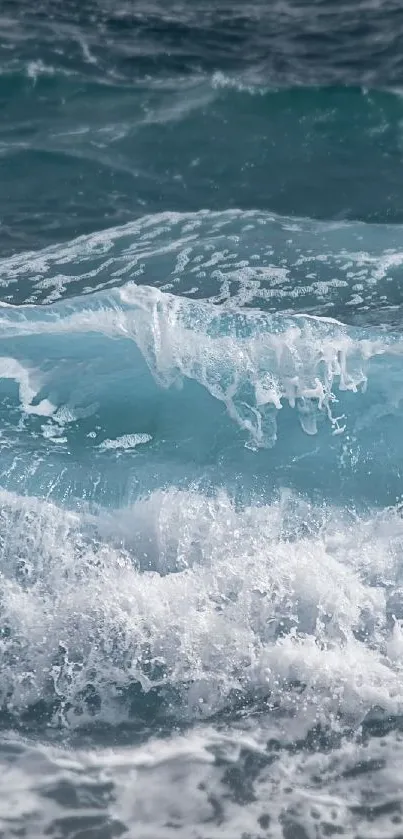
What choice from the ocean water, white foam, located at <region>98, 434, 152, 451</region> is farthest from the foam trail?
white foam, located at <region>98, 434, 152, 451</region>

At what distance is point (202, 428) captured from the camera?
766cm

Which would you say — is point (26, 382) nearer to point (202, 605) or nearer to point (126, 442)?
point (126, 442)

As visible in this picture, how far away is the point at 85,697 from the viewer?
248 inches

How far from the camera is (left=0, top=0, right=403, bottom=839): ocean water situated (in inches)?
237

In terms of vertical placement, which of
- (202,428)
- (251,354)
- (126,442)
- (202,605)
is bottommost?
(202,605)

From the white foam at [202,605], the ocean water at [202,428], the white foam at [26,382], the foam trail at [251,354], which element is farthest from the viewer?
the white foam at [26,382]

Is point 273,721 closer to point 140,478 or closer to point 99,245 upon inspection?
A: point 140,478

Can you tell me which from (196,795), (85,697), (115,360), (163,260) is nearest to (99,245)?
(163,260)

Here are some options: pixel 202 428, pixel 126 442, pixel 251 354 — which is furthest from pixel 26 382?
pixel 251 354

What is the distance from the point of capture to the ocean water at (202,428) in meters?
6.03

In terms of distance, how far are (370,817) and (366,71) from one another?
29.4ft

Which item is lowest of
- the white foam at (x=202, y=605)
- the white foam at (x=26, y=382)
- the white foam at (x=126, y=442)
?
the white foam at (x=202, y=605)

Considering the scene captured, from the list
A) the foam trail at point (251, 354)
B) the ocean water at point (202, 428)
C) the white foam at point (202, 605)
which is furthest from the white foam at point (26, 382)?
the white foam at point (202, 605)

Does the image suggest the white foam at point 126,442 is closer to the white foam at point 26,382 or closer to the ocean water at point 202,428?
the ocean water at point 202,428
